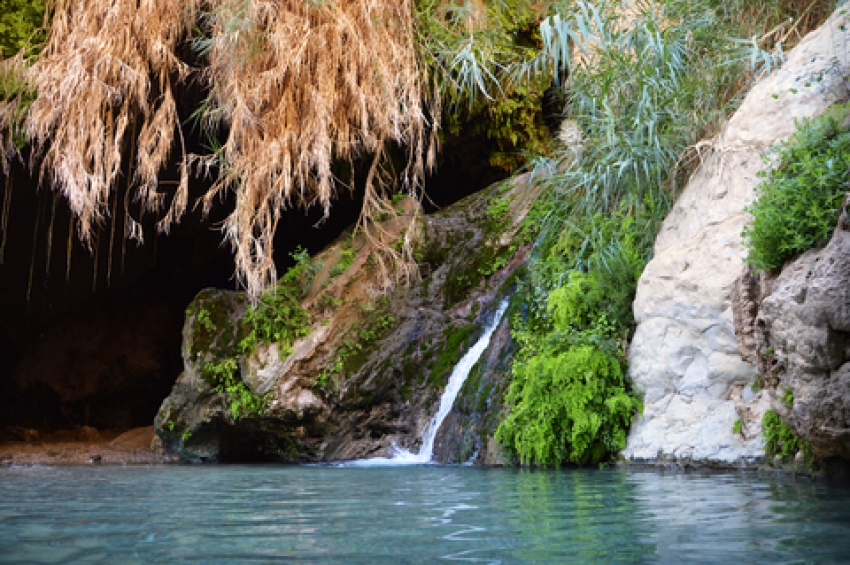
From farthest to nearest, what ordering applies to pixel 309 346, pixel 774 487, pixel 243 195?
pixel 309 346, pixel 243 195, pixel 774 487

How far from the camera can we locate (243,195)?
8469 mm

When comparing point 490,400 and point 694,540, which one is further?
point 490,400

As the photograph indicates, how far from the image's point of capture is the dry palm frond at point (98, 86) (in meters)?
8.41

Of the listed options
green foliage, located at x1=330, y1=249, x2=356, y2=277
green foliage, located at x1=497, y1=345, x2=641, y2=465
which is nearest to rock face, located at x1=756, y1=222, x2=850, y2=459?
green foliage, located at x1=497, y1=345, x2=641, y2=465

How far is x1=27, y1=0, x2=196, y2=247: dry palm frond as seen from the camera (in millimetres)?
8406

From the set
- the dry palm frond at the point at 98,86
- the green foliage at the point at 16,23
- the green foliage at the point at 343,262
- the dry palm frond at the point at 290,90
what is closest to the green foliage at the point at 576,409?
the dry palm frond at the point at 290,90

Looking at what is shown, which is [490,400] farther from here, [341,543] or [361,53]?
[341,543]

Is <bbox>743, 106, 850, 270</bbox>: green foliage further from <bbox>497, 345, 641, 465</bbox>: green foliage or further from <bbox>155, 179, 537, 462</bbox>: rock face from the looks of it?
<bbox>155, 179, 537, 462</bbox>: rock face

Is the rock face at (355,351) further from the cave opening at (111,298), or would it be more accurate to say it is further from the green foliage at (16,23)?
the green foliage at (16,23)

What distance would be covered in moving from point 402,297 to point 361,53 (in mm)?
3048

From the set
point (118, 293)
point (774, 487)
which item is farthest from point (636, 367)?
point (118, 293)

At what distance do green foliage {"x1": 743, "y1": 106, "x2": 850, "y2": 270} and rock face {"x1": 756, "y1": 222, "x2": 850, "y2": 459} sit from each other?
14 cm

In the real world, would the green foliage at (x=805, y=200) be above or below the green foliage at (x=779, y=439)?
above

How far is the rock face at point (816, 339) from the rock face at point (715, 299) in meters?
1.05
